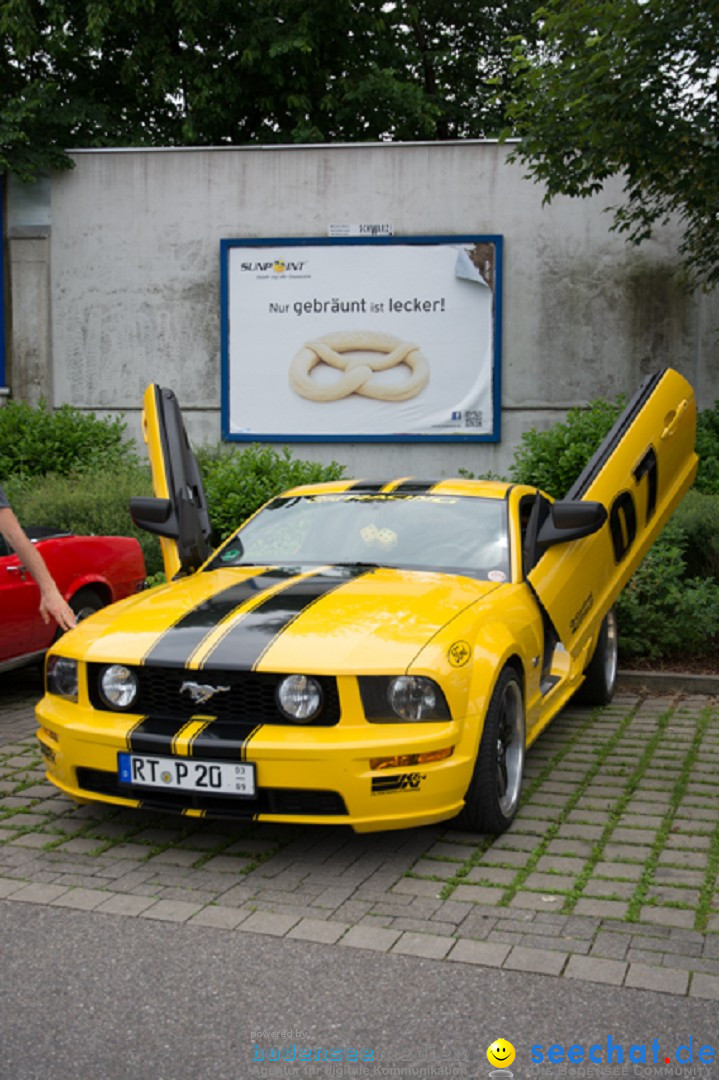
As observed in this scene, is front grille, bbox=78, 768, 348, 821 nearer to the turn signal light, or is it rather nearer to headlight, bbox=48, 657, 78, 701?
the turn signal light

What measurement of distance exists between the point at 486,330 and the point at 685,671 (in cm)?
737

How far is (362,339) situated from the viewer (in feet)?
47.8

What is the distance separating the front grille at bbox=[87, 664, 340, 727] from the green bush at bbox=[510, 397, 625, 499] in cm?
746

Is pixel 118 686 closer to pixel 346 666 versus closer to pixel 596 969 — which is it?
pixel 346 666

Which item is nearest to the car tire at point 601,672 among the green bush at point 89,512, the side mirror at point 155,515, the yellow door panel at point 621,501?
the yellow door panel at point 621,501

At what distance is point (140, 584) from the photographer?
8438 mm

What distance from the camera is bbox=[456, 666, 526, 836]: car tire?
4.63 metres

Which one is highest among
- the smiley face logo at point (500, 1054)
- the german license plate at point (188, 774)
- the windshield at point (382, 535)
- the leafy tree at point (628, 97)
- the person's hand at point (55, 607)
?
the leafy tree at point (628, 97)

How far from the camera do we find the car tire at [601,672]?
7.11 m

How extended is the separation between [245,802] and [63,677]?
1065mm

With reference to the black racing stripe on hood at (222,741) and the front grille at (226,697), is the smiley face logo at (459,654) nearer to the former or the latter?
the front grille at (226,697)

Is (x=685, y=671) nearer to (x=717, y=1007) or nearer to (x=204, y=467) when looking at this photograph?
(x=717, y=1007)

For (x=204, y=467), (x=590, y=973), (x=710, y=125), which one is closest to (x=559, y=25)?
(x=710, y=125)

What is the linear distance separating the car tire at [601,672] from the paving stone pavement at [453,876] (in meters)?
1.32
